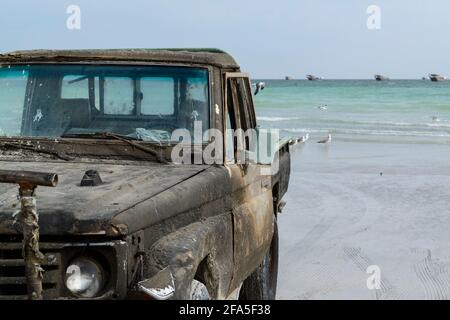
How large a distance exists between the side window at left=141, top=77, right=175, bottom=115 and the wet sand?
2.35 metres

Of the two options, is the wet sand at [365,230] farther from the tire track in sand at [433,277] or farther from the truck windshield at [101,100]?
the truck windshield at [101,100]

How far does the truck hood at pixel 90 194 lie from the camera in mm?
3465

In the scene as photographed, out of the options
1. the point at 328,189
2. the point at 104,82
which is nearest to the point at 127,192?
the point at 104,82

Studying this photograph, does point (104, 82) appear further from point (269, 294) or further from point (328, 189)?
point (328, 189)

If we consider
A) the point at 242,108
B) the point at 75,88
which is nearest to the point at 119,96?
the point at 75,88

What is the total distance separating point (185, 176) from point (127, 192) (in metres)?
0.51

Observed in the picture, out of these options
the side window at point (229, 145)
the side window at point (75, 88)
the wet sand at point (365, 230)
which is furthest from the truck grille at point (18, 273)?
the wet sand at point (365, 230)

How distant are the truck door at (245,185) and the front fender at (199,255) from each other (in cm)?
22

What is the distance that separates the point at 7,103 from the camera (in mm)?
5352

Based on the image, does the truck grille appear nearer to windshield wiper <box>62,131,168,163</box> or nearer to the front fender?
the front fender

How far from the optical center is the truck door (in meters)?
4.91

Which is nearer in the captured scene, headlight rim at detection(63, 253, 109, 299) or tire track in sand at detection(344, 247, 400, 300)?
headlight rim at detection(63, 253, 109, 299)

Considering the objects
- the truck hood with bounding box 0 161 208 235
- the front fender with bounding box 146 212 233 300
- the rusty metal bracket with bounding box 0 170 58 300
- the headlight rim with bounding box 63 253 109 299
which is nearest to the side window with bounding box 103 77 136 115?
the truck hood with bounding box 0 161 208 235

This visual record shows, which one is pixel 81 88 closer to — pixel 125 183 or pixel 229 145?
pixel 229 145
